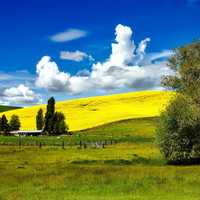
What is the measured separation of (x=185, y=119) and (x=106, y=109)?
112 m

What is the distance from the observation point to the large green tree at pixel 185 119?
5516cm

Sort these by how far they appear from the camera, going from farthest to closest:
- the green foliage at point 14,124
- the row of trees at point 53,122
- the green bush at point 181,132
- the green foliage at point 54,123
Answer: the green foliage at point 14,124 < the row of trees at point 53,122 < the green foliage at point 54,123 < the green bush at point 181,132

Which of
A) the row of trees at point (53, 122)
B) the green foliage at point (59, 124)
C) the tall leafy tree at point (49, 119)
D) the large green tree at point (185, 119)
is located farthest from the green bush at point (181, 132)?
the tall leafy tree at point (49, 119)

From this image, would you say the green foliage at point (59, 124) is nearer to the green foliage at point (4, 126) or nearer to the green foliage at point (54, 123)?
the green foliage at point (54, 123)

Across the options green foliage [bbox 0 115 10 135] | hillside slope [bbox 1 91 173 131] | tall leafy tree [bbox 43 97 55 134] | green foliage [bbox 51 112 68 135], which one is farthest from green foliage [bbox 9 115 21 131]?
green foliage [bbox 51 112 68 135]

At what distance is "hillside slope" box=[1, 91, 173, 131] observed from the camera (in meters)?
145

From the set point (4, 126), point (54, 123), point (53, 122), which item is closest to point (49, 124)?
point (53, 122)

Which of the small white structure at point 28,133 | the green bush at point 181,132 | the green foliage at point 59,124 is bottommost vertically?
the green bush at point 181,132

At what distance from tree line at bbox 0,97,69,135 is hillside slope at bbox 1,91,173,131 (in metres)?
5.54

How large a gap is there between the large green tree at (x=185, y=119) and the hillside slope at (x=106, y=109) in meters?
69.5

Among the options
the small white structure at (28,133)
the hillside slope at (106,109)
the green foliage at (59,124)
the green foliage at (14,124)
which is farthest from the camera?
the green foliage at (14,124)

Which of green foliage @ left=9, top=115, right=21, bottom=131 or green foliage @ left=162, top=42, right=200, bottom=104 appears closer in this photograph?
green foliage @ left=162, top=42, right=200, bottom=104

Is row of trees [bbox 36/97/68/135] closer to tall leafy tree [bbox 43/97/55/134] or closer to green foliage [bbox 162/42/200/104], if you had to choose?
tall leafy tree [bbox 43/97/55/134]

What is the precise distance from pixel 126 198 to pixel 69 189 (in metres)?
5.31
